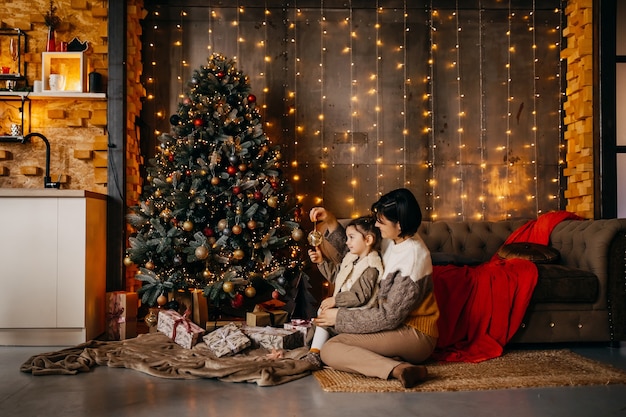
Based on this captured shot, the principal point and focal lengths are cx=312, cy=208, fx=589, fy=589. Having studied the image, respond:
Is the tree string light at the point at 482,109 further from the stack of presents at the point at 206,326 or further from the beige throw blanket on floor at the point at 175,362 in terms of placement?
the beige throw blanket on floor at the point at 175,362

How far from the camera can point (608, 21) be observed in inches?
199

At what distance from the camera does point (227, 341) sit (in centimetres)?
354

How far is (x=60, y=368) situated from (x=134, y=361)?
1.25 ft

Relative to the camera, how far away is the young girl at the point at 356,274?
3221 millimetres

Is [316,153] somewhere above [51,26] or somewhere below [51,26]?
below

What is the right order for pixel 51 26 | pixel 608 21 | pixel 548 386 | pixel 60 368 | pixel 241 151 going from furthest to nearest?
pixel 608 21, pixel 51 26, pixel 241 151, pixel 60 368, pixel 548 386

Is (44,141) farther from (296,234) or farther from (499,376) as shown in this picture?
(499,376)

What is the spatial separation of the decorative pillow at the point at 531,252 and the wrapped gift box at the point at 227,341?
76.3 inches

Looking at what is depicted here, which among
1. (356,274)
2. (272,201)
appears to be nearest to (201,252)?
(272,201)

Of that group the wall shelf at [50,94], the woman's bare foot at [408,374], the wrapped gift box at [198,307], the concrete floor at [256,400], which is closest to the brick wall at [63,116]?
the wall shelf at [50,94]

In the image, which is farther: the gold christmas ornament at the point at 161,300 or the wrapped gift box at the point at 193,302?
the wrapped gift box at the point at 193,302

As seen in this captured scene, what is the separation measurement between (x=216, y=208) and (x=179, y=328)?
3.18 feet

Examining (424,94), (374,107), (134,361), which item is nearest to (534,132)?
(424,94)

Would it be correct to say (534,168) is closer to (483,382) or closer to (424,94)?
(424,94)
